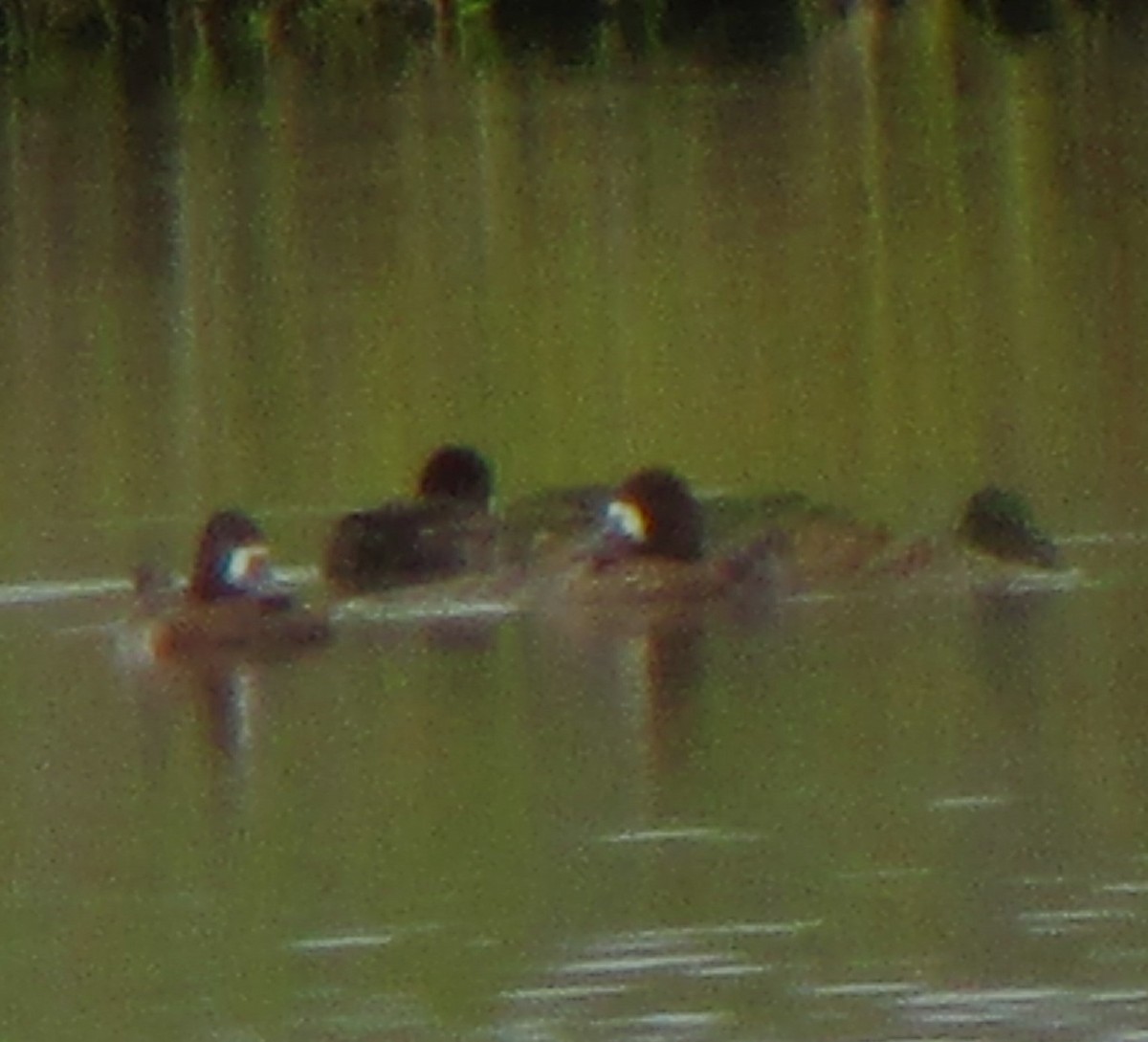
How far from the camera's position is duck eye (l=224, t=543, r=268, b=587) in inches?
410

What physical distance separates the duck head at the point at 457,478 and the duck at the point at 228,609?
111 centimetres

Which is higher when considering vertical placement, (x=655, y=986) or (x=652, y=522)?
(x=652, y=522)

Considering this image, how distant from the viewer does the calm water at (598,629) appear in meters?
6.98

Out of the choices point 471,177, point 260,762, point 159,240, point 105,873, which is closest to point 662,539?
point 260,762

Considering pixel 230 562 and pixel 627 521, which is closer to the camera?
pixel 230 562

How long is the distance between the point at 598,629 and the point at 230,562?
85cm

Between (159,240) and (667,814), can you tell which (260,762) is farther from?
(159,240)

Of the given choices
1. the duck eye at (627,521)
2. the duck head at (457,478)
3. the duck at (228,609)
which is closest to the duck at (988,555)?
the duck eye at (627,521)

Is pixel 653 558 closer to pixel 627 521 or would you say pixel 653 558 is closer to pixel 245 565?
pixel 627 521

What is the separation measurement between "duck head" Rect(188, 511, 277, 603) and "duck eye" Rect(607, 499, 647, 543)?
2.48 feet

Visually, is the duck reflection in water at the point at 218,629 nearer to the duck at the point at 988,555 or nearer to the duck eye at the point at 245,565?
the duck eye at the point at 245,565

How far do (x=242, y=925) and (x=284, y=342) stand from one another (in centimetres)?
840

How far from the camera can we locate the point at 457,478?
11.8m

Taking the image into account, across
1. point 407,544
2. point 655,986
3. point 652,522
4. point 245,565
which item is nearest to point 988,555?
point 652,522
